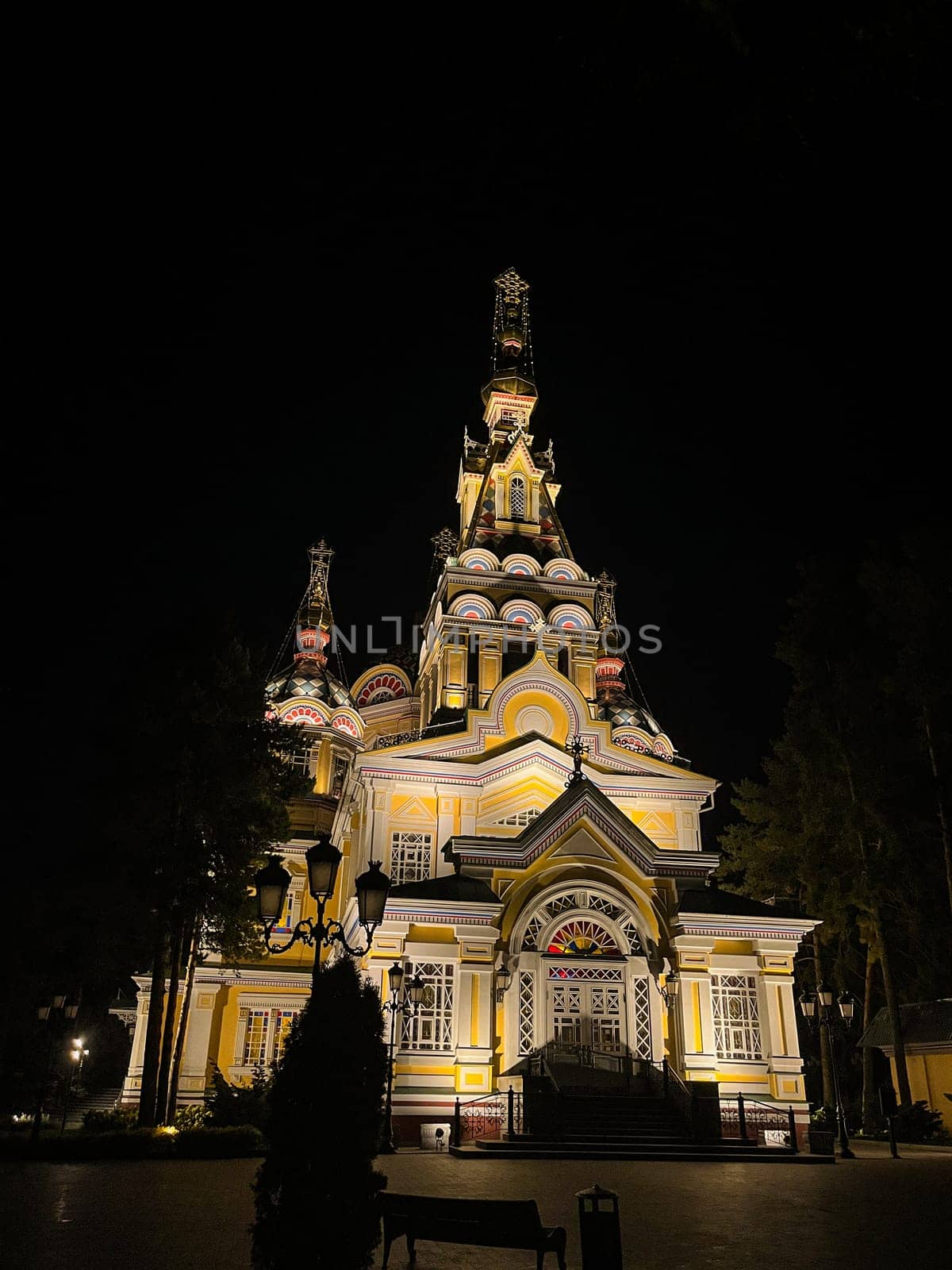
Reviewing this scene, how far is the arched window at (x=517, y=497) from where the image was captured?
128 feet

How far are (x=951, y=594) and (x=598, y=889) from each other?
11.3m

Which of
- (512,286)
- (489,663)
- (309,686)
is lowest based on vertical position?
(489,663)

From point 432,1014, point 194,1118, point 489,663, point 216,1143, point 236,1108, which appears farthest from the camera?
point 489,663

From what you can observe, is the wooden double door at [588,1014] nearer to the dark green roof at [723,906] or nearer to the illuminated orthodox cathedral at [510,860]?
the illuminated orthodox cathedral at [510,860]

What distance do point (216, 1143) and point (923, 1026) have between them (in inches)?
682

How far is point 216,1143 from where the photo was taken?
15.8m

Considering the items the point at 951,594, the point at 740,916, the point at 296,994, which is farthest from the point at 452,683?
the point at 951,594

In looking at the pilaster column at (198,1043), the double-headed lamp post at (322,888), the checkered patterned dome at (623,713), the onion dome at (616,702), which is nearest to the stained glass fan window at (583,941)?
the pilaster column at (198,1043)

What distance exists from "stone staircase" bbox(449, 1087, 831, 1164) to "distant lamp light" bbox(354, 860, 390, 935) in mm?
7835

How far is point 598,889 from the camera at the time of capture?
2166cm

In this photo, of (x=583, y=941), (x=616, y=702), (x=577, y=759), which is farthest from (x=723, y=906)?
(x=616, y=702)

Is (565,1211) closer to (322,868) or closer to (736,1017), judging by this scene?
A: (322,868)

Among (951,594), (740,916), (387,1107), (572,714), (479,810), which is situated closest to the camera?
(387,1107)

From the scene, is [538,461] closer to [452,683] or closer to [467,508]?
[467,508]
